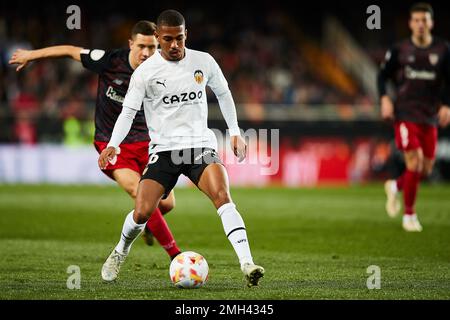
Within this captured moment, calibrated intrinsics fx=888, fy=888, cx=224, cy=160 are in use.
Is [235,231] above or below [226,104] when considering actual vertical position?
below

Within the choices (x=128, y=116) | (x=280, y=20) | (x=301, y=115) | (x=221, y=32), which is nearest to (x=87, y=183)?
(x=301, y=115)

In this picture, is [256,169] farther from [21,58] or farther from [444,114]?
[21,58]

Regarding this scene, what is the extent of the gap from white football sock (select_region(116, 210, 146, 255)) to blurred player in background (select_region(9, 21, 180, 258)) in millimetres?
1066

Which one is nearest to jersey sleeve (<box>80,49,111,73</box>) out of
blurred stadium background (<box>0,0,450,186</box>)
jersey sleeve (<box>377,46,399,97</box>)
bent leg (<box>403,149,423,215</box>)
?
jersey sleeve (<box>377,46,399,97</box>)

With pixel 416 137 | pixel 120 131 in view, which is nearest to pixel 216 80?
pixel 120 131

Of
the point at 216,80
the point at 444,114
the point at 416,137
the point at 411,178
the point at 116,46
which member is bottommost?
the point at 411,178

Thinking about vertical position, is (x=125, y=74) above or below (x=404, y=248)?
above

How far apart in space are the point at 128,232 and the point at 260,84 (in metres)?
21.1

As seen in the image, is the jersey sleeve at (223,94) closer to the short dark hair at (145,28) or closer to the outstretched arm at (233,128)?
the outstretched arm at (233,128)

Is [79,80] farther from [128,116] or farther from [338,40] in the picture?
[128,116]

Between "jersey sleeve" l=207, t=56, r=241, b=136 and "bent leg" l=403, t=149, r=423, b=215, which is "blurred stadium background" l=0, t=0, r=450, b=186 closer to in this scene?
"bent leg" l=403, t=149, r=423, b=215

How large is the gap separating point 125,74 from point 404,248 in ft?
11.8

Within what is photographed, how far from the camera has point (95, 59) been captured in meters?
8.70
